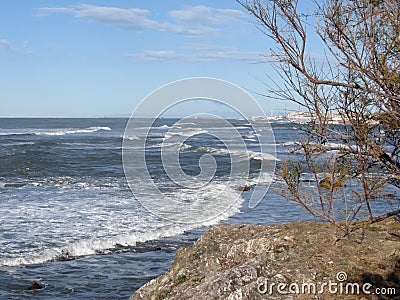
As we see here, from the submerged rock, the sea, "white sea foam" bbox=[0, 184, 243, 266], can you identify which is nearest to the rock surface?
the sea

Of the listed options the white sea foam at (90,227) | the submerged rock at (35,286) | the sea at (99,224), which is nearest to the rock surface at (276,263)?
the sea at (99,224)

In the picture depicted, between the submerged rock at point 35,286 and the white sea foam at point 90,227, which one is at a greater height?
the white sea foam at point 90,227

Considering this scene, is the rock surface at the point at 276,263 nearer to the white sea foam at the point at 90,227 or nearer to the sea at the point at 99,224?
the sea at the point at 99,224

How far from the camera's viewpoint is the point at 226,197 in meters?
19.5

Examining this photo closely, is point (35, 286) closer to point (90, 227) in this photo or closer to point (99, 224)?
point (90, 227)

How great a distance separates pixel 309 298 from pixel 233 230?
1.77 metres

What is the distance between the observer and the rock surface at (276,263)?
5.39 meters

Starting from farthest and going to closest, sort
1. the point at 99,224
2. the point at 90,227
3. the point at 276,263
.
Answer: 1. the point at 99,224
2. the point at 90,227
3. the point at 276,263

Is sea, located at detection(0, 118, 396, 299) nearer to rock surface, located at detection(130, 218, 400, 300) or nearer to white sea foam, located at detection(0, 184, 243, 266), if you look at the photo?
white sea foam, located at detection(0, 184, 243, 266)

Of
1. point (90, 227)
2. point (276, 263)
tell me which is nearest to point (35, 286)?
point (90, 227)

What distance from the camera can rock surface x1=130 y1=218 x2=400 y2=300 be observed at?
5.39 meters

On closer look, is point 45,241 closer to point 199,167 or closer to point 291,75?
point 291,75

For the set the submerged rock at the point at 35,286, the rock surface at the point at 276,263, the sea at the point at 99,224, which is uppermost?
the rock surface at the point at 276,263

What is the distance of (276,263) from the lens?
5.75m
